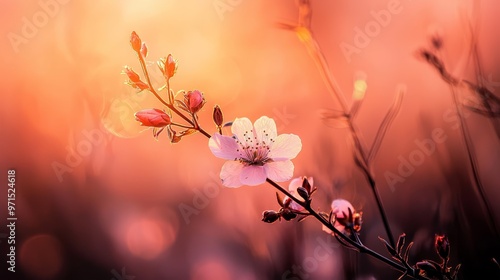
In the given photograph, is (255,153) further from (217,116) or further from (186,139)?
(186,139)

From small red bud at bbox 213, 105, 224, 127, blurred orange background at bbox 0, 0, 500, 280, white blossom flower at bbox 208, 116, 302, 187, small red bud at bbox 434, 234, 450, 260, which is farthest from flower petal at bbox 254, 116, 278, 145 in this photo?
blurred orange background at bbox 0, 0, 500, 280

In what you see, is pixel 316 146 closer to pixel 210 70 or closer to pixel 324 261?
pixel 324 261

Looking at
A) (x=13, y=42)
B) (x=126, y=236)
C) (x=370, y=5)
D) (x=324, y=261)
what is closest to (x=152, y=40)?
(x=13, y=42)

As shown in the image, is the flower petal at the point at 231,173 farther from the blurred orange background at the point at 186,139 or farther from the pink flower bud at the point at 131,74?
the blurred orange background at the point at 186,139

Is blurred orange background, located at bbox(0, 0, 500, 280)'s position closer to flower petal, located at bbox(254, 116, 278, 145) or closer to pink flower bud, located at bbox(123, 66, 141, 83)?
flower petal, located at bbox(254, 116, 278, 145)

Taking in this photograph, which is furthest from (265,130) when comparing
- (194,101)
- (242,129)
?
(194,101)

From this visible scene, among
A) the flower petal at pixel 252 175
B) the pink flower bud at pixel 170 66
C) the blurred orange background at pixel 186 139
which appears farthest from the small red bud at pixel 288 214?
the blurred orange background at pixel 186 139
